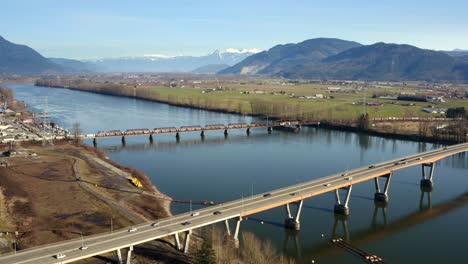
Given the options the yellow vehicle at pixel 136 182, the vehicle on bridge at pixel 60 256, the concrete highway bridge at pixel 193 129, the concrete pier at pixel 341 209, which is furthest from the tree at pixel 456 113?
the vehicle on bridge at pixel 60 256

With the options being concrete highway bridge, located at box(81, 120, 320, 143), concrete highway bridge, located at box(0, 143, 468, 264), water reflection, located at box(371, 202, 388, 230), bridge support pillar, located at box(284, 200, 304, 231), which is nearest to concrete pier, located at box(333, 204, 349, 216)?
concrete highway bridge, located at box(0, 143, 468, 264)

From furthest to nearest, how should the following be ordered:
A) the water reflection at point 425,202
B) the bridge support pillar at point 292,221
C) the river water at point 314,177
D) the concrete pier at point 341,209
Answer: the water reflection at point 425,202, the concrete pier at point 341,209, the bridge support pillar at point 292,221, the river water at point 314,177

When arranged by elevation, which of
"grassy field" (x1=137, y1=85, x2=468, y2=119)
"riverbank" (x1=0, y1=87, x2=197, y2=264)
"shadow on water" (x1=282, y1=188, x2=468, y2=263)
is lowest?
"shadow on water" (x1=282, y1=188, x2=468, y2=263)

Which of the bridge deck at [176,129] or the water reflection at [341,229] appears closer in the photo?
the water reflection at [341,229]

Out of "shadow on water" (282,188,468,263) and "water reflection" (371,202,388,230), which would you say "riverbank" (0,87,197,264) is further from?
"water reflection" (371,202,388,230)

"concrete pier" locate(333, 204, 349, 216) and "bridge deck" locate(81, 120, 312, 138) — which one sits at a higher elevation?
"bridge deck" locate(81, 120, 312, 138)

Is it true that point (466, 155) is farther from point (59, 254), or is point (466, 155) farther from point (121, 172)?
point (59, 254)

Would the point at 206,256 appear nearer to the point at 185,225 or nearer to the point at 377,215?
the point at 185,225

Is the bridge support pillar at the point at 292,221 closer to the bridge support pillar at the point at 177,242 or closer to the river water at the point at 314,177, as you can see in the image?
the river water at the point at 314,177

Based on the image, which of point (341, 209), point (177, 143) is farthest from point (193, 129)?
point (341, 209)
